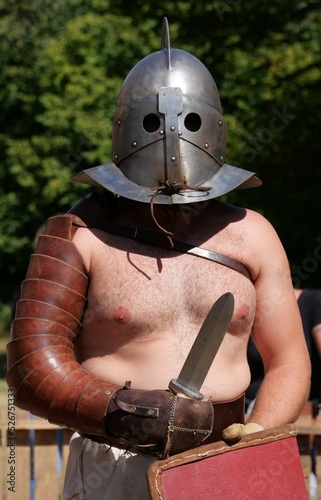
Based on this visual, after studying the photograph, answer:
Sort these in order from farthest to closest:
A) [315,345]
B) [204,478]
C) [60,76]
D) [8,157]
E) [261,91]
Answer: [8,157] < [60,76] < [261,91] < [315,345] < [204,478]

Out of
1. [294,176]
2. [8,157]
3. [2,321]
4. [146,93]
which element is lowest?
[2,321]

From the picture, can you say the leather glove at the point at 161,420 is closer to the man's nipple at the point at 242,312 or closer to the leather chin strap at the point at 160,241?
the man's nipple at the point at 242,312

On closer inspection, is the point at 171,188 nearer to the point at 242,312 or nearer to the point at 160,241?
the point at 160,241

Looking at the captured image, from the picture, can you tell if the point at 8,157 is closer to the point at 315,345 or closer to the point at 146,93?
the point at 315,345

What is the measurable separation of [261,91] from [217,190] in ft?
45.8

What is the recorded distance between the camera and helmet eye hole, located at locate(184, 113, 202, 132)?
3404 millimetres

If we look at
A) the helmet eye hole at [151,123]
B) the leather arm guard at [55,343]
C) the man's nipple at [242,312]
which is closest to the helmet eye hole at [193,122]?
the helmet eye hole at [151,123]

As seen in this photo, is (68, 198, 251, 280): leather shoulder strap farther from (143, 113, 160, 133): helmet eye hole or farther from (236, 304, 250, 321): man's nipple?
(143, 113, 160, 133): helmet eye hole

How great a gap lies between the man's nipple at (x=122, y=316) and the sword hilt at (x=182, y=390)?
0.36m

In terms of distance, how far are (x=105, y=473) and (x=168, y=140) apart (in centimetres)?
117

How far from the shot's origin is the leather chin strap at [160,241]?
3277mm

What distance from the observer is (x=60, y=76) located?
20.8m

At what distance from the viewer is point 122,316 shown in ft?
10.3

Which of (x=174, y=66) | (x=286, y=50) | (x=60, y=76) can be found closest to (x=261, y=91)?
(x=286, y=50)
